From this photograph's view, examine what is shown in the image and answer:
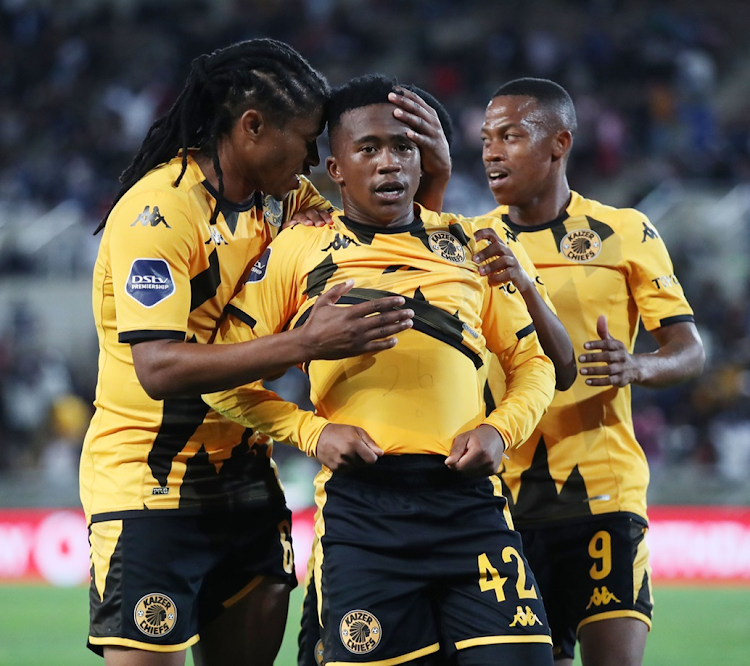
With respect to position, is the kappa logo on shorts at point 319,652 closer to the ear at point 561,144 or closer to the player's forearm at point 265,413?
the player's forearm at point 265,413

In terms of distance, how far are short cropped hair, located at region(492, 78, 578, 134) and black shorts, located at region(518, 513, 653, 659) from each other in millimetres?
1547

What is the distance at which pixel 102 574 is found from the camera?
3.55m

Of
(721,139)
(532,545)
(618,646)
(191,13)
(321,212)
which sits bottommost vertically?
(618,646)

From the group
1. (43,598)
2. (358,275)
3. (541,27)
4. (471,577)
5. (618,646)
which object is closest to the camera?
(471,577)

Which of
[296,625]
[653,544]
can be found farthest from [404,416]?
[653,544]

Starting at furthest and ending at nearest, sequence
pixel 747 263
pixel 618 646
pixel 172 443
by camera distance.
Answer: pixel 747 263
pixel 618 646
pixel 172 443

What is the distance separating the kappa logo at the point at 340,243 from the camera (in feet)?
11.3

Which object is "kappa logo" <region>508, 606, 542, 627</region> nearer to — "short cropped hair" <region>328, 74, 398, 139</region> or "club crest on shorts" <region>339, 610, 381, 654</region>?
"club crest on shorts" <region>339, 610, 381, 654</region>

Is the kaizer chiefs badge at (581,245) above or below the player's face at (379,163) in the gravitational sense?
above

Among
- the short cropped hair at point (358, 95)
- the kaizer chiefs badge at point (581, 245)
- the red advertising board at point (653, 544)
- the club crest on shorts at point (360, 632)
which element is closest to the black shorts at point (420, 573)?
the club crest on shorts at point (360, 632)

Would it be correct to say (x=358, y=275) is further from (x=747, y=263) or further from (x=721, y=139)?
(x=721, y=139)

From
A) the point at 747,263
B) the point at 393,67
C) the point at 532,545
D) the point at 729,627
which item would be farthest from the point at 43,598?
the point at 393,67

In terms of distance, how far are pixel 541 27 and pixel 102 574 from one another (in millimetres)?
16577

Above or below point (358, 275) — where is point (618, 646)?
below
